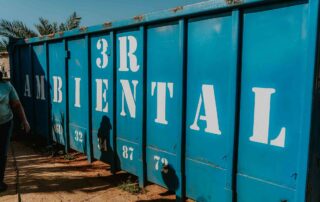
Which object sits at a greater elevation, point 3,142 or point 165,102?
point 165,102

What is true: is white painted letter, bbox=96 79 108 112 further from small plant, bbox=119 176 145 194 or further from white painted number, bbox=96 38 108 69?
small plant, bbox=119 176 145 194

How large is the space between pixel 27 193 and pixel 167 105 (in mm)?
2314

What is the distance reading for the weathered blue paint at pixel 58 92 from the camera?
5623 mm

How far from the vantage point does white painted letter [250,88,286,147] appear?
8.37 feet

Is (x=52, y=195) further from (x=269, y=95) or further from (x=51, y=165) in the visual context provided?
(x=269, y=95)

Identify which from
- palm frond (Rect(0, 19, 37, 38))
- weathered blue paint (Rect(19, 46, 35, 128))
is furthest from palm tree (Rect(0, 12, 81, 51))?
weathered blue paint (Rect(19, 46, 35, 128))

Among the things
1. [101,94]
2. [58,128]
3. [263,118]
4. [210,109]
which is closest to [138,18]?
[101,94]

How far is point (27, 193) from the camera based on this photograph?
14.1ft

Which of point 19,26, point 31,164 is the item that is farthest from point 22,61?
point 19,26

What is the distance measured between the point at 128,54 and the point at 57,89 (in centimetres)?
233

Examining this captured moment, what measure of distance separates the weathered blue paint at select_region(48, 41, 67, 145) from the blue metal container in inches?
32.4

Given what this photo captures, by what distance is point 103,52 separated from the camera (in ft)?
14.8

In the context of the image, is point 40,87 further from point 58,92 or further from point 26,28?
point 26,28

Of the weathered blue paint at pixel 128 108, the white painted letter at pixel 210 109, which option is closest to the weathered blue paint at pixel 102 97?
the weathered blue paint at pixel 128 108
